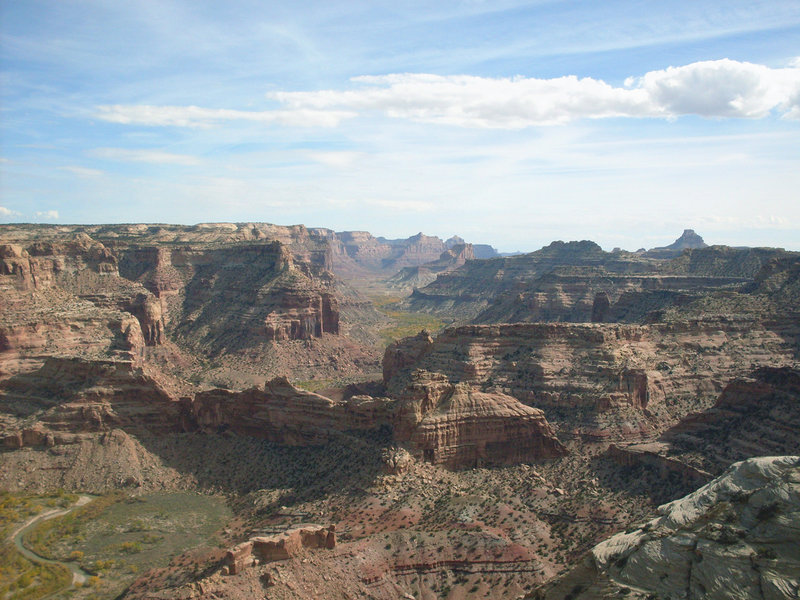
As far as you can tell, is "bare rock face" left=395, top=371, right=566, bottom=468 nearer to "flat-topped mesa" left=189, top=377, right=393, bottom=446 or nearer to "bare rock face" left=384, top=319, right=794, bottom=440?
"flat-topped mesa" left=189, top=377, right=393, bottom=446

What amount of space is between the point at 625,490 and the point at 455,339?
35.5 metres

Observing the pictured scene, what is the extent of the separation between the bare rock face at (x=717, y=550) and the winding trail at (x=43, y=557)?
40.3 m

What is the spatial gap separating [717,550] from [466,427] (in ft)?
138

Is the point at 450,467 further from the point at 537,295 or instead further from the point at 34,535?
the point at 537,295

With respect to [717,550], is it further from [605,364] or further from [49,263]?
[49,263]

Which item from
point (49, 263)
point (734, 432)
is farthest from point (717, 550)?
point (49, 263)

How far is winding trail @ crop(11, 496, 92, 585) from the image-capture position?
53.6m

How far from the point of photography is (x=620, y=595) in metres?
24.7

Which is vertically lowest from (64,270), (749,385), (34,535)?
(34,535)

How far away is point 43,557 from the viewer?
5619cm

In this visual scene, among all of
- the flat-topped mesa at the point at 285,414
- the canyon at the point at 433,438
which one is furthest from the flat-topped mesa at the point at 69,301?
the flat-topped mesa at the point at 285,414

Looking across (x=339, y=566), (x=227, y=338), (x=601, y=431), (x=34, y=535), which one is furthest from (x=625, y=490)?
(x=227, y=338)

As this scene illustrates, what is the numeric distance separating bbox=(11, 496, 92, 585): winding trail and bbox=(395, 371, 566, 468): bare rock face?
90.8 ft

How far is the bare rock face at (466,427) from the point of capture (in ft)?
210
